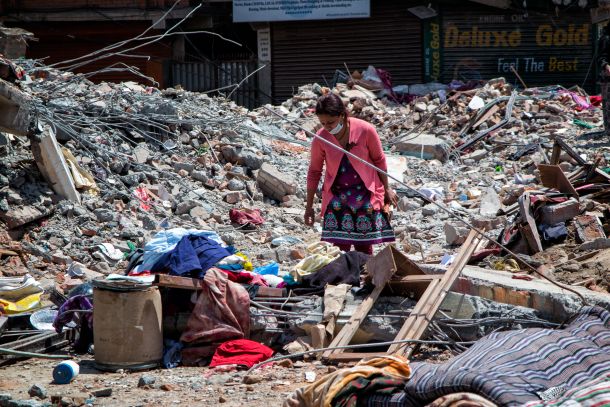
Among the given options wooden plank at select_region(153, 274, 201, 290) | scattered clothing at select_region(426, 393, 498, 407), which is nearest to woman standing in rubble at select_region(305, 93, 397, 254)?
wooden plank at select_region(153, 274, 201, 290)

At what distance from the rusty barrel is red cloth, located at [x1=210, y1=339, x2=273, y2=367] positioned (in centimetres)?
40

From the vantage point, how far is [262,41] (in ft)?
66.6

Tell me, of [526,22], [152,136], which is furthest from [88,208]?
[526,22]

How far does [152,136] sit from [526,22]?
420 inches

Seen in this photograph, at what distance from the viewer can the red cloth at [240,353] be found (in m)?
5.30

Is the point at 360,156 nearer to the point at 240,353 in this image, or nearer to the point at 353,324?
the point at 353,324

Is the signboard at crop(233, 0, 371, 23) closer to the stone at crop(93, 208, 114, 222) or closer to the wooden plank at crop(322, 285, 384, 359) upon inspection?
the stone at crop(93, 208, 114, 222)

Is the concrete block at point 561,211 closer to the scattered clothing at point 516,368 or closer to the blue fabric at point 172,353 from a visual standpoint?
the blue fabric at point 172,353

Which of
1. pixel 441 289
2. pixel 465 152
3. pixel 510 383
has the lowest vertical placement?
pixel 465 152

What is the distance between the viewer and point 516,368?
11.2ft

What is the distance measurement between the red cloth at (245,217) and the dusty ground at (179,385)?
4.86m

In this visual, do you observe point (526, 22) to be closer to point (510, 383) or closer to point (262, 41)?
point (262, 41)

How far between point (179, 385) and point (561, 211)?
4.26 metres

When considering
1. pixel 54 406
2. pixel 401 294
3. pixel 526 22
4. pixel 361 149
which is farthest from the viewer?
pixel 526 22
